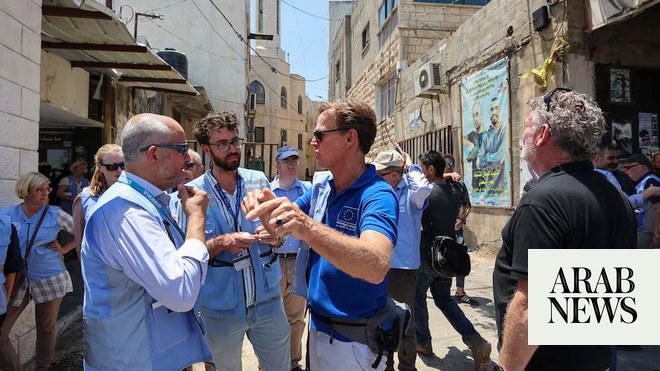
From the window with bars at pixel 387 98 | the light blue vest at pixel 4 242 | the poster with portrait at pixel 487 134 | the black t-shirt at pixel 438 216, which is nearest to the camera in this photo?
the light blue vest at pixel 4 242

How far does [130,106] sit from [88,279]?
937 centimetres

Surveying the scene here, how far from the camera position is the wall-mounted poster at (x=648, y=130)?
6.62 meters

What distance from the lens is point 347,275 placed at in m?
1.78

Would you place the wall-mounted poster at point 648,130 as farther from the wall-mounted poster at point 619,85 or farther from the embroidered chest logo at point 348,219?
the embroidered chest logo at point 348,219

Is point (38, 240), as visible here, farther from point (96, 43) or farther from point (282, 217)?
point (96, 43)

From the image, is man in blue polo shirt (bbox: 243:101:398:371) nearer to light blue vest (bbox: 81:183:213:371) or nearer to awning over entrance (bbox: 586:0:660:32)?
light blue vest (bbox: 81:183:213:371)

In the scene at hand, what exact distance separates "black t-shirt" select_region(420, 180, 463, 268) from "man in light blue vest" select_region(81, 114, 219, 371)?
2.81 metres

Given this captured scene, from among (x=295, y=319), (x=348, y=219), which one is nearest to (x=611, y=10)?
(x=295, y=319)

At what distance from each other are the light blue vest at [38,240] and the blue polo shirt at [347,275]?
2.68m

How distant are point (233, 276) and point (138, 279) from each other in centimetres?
98

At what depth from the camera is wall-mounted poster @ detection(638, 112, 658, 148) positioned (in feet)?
21.7

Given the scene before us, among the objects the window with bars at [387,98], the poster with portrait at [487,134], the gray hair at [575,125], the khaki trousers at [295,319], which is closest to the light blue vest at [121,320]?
the gray hair at [575,125]

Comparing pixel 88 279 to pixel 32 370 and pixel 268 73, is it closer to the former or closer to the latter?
pixel 32 370

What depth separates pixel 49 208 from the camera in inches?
139
